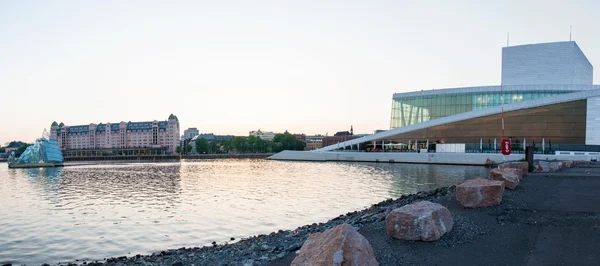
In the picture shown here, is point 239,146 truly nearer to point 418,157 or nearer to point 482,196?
point 418,157

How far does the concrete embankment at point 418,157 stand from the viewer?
6483cm

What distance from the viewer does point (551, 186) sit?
2019 centimetres

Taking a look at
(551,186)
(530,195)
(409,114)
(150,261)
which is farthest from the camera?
(409,114)

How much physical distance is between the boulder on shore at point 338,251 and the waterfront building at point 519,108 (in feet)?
202

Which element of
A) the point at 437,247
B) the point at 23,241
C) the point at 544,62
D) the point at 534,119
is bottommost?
the point at 23,241

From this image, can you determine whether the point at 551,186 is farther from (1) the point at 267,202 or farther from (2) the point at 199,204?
(2) the point at 199,204

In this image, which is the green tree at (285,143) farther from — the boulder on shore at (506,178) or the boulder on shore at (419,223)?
the boulder on shore at (419,223)

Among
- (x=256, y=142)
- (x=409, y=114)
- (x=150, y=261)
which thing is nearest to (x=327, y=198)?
(x=150, y=261)

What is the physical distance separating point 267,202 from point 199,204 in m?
3.93

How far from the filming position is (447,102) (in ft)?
280

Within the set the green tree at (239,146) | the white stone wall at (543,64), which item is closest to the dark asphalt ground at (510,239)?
the white stone wall at (543,64)

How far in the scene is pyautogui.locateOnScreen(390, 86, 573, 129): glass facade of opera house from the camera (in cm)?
7950

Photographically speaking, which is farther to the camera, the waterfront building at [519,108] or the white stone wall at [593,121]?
the waterfront building at [519,108]

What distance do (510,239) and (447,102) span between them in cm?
7925
